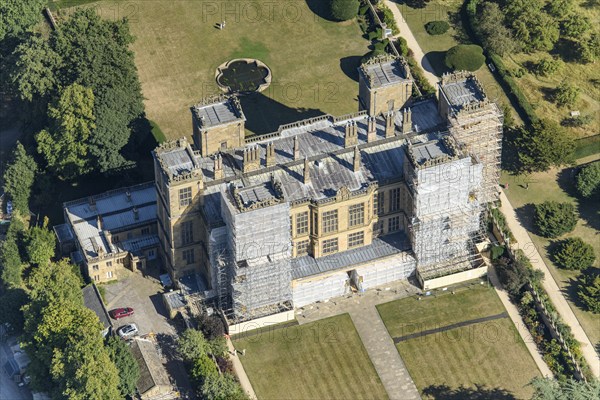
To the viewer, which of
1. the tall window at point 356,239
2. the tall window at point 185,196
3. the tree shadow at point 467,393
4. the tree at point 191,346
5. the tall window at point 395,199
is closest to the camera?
the tree shadow at point 467,393

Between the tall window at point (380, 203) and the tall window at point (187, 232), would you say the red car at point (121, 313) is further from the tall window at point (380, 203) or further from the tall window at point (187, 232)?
the tall window at point (380, 203)

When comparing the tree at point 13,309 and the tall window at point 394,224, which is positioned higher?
the tree at point 13,309

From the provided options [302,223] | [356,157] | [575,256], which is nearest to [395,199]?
[356,157]

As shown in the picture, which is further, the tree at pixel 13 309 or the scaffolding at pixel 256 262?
the tree at pixel 13 309

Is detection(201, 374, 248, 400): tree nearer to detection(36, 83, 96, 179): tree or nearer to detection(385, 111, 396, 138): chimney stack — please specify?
detection(385, 111, 396, 138): chimney stack

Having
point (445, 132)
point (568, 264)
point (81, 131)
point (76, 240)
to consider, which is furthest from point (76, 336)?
point (568, 264)

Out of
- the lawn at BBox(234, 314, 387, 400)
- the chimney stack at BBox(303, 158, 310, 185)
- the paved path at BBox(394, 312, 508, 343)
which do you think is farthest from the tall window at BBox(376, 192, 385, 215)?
the paved path at BBox(394, 312, 508, 343)

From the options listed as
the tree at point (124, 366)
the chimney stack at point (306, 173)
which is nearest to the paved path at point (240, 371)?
the tree at point (124, 366)

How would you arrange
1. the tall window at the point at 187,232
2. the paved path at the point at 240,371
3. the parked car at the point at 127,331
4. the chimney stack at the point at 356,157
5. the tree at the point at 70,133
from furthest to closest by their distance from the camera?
the tree at the point at 70,133
the tall window at the point at 187,232
the chimney stack at the point at 356,157
the parked car at the point at 127,331
the paved path at the point at 240,371

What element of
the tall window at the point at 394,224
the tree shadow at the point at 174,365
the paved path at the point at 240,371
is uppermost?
the tall window at the point at 394,224
